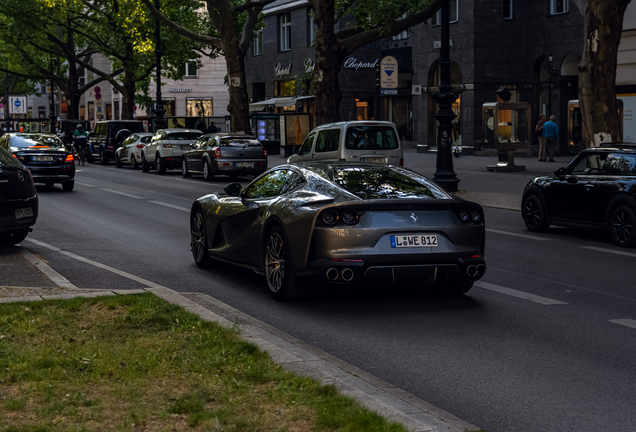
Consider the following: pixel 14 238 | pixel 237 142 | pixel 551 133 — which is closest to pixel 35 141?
pixel 237 142

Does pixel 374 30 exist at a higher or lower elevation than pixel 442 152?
higher

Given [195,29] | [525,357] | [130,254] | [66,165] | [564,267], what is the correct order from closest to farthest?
[525,357] → [564,267] → [130,254] → [66,165] → [195,29]

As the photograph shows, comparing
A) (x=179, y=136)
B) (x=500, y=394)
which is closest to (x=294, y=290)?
(x=500, y=394)

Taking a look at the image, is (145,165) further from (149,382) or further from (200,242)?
(149,382)

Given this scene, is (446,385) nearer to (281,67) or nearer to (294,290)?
(294,290)

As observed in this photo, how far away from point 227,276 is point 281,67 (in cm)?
4601

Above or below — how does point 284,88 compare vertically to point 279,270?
above

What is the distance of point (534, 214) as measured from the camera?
47.8ft

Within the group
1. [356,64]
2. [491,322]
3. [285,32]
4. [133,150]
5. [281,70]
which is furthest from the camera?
[281,70]

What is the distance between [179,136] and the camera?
3303 centimetres

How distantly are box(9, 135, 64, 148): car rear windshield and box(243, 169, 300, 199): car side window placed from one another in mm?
15562

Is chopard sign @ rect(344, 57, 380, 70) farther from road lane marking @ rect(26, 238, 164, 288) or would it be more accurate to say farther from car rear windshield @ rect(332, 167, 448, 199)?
car rear windshield @ rect(332, 167, 448, 199)

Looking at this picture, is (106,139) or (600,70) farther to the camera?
(106,139)

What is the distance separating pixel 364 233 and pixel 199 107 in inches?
2703
